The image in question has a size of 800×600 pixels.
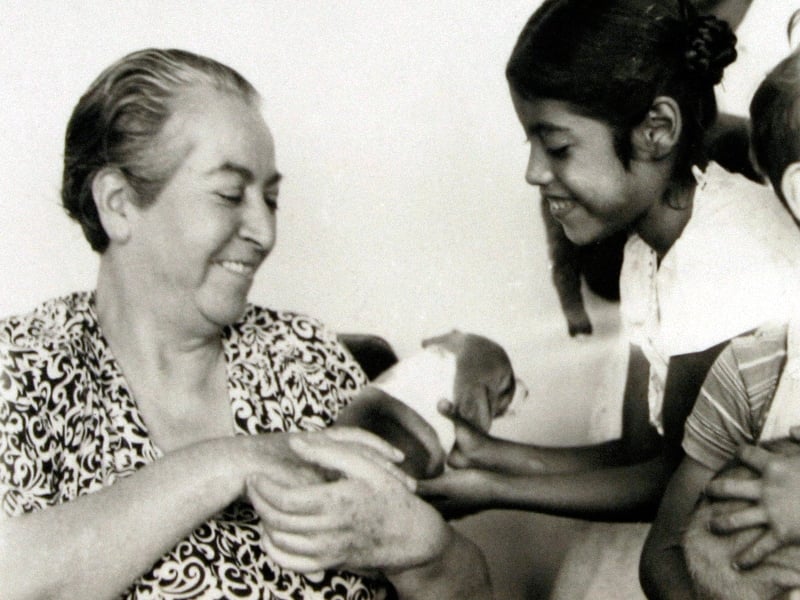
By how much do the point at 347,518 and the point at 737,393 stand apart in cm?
50

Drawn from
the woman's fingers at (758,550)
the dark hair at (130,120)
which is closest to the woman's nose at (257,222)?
the dark hair at (130,120)

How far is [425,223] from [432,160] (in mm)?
86

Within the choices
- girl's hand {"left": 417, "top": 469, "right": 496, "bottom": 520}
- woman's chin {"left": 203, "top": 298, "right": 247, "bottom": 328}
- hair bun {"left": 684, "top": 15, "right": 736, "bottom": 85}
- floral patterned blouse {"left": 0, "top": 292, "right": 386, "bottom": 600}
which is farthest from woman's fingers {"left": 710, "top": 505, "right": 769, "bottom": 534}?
woman's chin {"left": 203, "top": 298, "right": 247, "bottom": 328}

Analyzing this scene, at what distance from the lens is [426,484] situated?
132 centimetres

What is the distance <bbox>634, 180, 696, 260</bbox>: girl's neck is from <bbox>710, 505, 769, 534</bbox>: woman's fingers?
335mm

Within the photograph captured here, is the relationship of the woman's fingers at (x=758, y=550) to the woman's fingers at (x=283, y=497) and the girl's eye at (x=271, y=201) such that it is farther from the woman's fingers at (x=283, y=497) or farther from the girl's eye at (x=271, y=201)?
the girl's eye at (x=271, y=201)

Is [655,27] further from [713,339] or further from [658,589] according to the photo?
[658,589]

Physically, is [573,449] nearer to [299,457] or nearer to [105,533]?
[299,457]

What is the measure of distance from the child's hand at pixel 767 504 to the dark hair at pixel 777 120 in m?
0.33

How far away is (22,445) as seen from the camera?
3.68ft

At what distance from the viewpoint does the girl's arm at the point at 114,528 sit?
109 cm

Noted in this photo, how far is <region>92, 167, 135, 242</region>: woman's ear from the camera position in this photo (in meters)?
1.22

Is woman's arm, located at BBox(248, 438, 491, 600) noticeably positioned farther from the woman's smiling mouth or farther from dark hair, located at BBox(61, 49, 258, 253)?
dark hair, located at BBox(61, 49, 258, 253)

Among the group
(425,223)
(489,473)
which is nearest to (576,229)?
(425,223)
